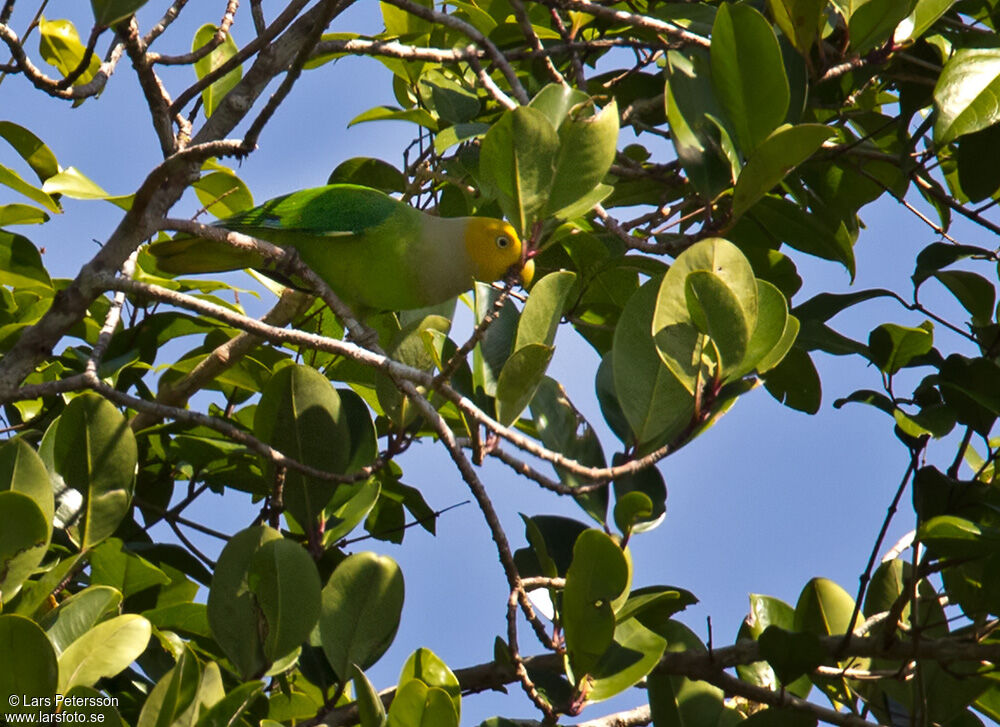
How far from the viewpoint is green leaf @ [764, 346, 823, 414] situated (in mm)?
2119

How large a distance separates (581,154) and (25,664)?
1.09 meters

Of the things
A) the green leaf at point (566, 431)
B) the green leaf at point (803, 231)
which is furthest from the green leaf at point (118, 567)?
the green leaf at point (803, 231)

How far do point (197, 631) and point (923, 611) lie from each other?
4.76 ft

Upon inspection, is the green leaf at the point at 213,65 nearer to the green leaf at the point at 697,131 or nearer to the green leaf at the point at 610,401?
the green leaf at the point at 697,131

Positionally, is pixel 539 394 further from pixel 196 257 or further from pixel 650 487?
pixel 196 257

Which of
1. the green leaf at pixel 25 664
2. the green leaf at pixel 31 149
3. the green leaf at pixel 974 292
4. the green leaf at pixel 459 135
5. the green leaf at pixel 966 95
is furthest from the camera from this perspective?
the green leaf at pixel 31 149

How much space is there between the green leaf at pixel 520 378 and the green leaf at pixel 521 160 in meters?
0.21

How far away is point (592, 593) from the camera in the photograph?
150cm

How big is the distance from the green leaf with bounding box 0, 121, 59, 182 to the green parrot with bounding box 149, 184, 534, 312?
0.35 meters

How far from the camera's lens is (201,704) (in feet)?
4.79

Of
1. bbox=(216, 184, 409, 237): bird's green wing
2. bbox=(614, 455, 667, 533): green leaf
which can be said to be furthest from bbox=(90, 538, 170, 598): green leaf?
bbox=(216, 184, 409, 237): bird's green wing

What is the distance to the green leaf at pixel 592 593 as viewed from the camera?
1476mm

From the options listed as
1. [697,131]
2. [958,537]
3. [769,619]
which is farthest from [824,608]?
[697,131]

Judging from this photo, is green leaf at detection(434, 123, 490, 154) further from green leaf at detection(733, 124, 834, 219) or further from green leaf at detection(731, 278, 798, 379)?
green leaf at detection(731, 278, 798, 379)
